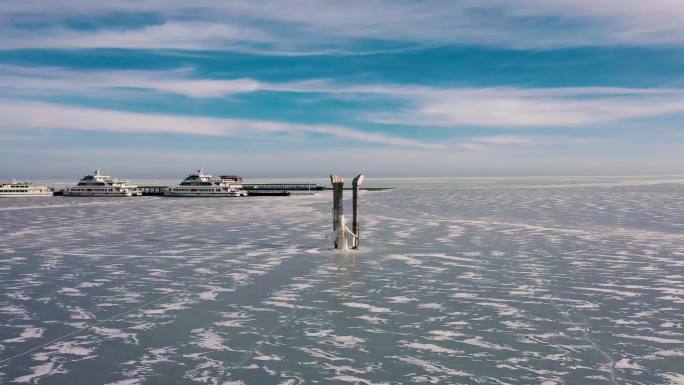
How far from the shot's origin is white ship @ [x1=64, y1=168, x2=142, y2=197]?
12825cm

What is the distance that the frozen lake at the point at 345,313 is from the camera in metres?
11.8

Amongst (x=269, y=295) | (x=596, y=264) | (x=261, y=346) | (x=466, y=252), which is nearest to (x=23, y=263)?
(x=269, y=295)

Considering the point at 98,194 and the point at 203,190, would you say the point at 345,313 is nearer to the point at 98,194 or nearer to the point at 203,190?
the point at 203,190

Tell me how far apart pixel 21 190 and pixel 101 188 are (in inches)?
737

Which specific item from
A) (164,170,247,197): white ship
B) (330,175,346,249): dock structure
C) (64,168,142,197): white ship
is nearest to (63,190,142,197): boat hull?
(64,168,142,197): white ship

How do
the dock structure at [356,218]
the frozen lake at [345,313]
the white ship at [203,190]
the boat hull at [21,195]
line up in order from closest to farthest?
the frozen lake at [345,313] → the dock structure at [356,218] → the white ship at [203,190] → the boat hull at [21,195]

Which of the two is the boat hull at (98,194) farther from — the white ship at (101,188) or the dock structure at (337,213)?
the dock structure at (337,213)

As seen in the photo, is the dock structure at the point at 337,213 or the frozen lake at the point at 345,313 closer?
the frozen lake at the point at 345,313

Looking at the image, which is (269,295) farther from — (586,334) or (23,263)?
(23,263)

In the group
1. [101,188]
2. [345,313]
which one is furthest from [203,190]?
[345,313]

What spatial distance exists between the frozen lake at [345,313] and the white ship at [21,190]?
112 metres

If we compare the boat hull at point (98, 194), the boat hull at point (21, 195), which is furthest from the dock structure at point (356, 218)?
the boat hull at point (21, 195)

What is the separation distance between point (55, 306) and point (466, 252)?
59.8ft

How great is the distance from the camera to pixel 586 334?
14.1 metres
